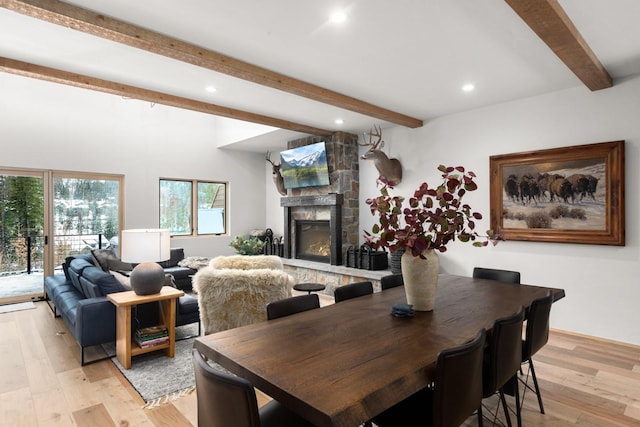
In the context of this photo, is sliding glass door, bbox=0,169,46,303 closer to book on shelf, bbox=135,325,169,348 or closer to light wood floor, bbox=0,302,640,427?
light wood floor, bbox=0,302,640,427

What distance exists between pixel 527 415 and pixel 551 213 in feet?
7.87

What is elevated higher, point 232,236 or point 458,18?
point 458,18

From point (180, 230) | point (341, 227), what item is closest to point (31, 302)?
point (180, 230)

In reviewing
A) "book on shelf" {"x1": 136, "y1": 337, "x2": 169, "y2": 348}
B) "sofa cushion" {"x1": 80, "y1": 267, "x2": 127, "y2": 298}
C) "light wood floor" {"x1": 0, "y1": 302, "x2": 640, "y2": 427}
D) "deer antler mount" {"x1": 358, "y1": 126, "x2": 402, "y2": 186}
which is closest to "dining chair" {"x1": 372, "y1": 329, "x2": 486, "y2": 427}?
"light wood floor" {"x1": 0, "y1": 302, "x2": 640, "y2": 427}

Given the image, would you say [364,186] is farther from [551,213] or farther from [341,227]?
[551,213]

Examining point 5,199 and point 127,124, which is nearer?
point 5,199

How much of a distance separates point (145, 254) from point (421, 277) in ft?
7.76

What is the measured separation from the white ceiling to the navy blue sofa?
203 cm

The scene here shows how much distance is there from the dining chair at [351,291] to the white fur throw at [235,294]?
935 mm

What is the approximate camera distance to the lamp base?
327 cm

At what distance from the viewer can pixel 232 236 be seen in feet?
24.7

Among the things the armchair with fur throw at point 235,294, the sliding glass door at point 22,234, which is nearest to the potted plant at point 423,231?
the armchair with fur throw at point 235,294

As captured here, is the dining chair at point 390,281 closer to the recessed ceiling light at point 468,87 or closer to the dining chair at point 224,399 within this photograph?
the dining chair at point 224,399

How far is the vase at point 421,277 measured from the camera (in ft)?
6.54
